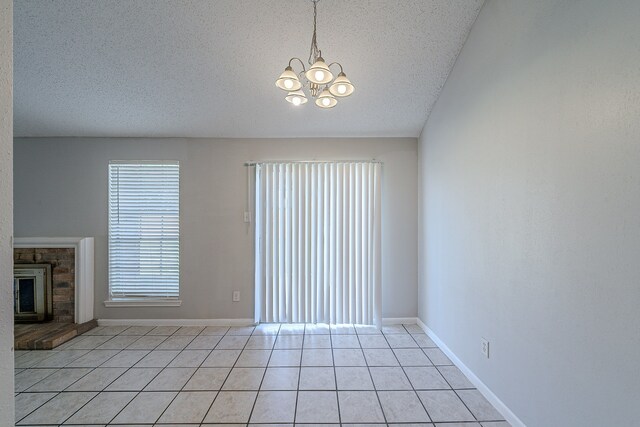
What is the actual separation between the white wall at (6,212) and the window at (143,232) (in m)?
3.13

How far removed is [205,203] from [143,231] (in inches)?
33.6

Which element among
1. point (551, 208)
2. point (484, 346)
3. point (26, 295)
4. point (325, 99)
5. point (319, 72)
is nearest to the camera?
point (551, 208)

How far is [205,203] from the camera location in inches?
145

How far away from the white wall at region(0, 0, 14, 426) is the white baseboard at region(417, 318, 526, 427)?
2.43 m

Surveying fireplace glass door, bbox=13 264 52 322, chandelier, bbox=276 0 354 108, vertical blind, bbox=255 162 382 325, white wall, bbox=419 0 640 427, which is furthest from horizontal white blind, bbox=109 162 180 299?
white wall, bbox=419 0 640 427

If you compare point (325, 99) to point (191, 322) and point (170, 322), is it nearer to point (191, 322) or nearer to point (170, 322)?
point (191, 322)

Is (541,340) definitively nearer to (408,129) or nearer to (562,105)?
(562,105)

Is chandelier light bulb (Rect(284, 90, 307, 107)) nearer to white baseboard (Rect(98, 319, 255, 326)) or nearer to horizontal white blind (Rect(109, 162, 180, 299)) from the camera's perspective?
horizontal white blind (Rect(109, 162, 180, 299))

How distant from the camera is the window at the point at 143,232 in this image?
3.67 meters

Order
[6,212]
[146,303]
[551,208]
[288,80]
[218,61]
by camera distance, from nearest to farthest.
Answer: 1. [6,212]
2. [551,208]
3. [288,80]
4. [218,61]
5. [146,303]

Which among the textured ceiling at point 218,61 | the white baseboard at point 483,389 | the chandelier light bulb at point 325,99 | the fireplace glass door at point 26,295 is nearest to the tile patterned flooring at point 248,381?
the white baseboard at point 483,389

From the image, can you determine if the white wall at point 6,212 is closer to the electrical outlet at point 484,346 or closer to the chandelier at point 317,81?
the chandelier at point 317,81

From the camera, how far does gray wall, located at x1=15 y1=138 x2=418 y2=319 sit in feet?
12.0

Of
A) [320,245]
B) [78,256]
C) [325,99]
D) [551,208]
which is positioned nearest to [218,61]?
[325,99]
